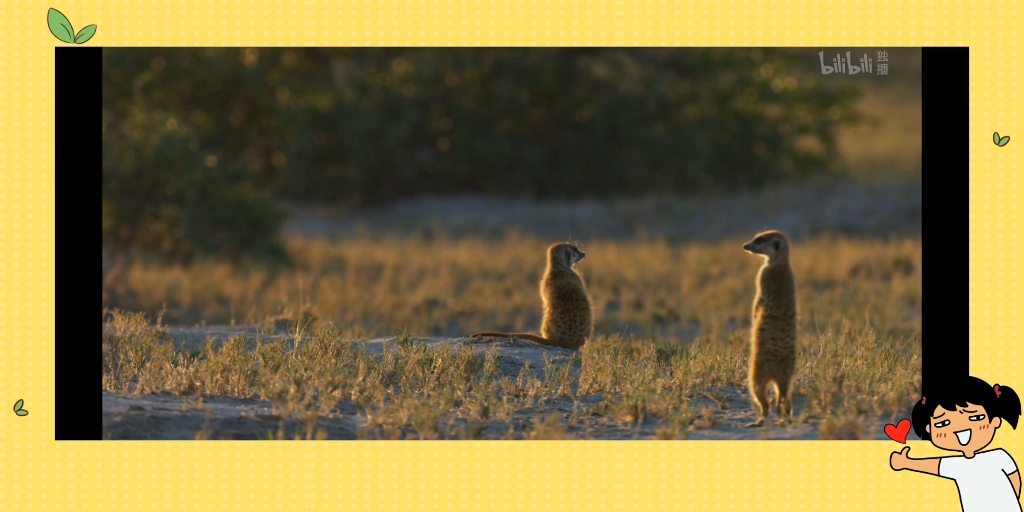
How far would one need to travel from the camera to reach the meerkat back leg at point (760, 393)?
22.6 feet

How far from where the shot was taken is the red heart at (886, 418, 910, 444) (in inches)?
239

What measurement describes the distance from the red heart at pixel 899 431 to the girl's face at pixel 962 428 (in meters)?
0.16

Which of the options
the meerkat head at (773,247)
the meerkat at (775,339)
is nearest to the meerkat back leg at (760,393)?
the meerkat at (775,339)

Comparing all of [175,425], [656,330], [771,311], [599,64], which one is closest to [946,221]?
[771,311]

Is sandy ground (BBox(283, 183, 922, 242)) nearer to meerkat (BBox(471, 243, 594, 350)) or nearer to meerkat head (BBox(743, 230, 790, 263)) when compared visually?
meerkat (BBox(471, 243, 594, 350))

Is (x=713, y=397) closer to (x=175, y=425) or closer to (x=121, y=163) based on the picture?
(x=175, y=425)

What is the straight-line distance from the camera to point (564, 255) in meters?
9.02

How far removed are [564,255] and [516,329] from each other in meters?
4.25

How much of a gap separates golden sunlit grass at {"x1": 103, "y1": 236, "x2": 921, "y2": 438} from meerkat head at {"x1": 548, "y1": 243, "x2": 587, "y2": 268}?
0.67m

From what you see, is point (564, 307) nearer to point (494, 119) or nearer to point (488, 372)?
point (488, 372)

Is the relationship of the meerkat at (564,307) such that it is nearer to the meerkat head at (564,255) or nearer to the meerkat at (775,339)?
the meerkat head at (564,255)

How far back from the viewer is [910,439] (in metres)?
6.24
